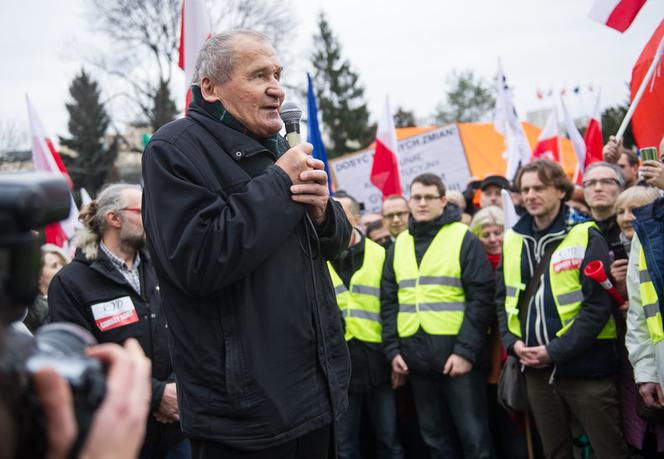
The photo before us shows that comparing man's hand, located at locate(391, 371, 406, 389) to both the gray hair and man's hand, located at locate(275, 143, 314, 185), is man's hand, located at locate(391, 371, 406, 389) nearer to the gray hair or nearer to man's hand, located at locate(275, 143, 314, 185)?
the gray hair

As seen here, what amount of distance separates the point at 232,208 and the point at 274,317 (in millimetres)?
367

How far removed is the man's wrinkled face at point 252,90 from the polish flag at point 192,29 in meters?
2.03

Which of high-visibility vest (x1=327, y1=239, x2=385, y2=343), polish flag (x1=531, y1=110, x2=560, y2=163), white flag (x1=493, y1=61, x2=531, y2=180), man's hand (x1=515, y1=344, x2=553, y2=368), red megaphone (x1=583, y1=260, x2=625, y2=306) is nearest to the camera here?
red megaphone (x1=583, y1=260, x2=625, y2=306)

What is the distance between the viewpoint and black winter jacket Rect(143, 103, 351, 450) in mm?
1886

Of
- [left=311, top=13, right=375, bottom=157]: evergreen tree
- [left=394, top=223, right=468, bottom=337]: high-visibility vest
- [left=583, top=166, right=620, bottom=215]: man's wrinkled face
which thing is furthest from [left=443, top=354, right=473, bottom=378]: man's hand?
[left=311, top=13, right=375, bottom=157]: evergreen tree

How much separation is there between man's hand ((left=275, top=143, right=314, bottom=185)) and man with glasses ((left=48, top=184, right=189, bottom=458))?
70.2 inches

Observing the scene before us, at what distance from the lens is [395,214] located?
6391mm

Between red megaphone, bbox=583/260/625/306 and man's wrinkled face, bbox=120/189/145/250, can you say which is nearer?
man's wrinkled face, bbox=120/189/145/250

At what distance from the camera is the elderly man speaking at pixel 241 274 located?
74.9 inches

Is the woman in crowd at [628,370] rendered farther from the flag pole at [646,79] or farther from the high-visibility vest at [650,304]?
the flag pole at [646,79]

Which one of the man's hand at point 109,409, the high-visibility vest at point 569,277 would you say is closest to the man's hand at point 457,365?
the high-visibility vest at point 569,277

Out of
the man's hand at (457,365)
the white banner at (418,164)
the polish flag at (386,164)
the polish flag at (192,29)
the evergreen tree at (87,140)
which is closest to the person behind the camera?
the polish flag at (192,29)

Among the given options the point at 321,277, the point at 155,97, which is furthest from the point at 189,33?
the point at 155,97

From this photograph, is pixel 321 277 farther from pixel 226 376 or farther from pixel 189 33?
pixel 189 33
